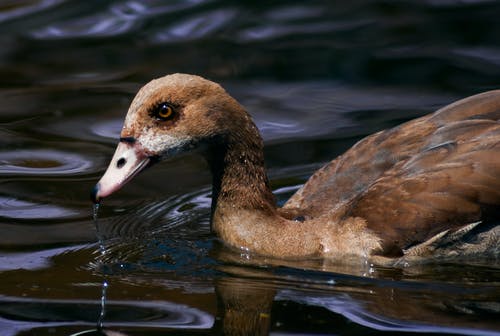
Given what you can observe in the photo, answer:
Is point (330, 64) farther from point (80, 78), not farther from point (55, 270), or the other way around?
point (55, 270)

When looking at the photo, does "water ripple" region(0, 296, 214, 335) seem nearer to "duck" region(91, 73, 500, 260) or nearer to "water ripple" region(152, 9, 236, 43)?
"duck" region(91, 73, 500, 260)

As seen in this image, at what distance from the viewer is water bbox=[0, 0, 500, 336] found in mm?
6293

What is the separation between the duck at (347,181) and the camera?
6898 millimetres

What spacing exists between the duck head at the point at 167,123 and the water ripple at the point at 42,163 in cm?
208

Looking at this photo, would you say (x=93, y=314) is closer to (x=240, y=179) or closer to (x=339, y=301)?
(x=339, y=301)

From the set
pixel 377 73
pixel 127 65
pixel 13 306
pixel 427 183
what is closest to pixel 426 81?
pixel 377 73

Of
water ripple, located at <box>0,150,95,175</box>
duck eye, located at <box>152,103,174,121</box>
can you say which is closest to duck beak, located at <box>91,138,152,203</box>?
duck eye, located at <box>152,103,174,121</box>

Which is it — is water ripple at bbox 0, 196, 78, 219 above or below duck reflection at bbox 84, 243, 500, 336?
above

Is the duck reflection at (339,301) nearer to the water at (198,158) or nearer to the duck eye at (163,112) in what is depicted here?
the water at (198,158)

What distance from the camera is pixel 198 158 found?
9297mm

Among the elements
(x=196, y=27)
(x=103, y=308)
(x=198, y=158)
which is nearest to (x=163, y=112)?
(x=103, y=308)

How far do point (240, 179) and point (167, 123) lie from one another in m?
0.70

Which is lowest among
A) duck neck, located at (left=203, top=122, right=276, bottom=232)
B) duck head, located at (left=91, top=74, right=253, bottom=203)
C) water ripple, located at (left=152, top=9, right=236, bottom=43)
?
duck neck, located at (left=203, top=122, right=276, bottom=232)

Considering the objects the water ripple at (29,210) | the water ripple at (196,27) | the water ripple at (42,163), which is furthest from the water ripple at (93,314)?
the water ripple at (196,27)
